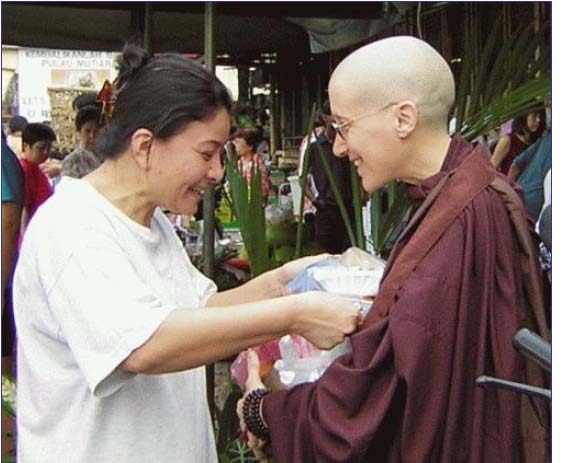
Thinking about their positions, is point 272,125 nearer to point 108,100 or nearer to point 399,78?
→ point 108,100

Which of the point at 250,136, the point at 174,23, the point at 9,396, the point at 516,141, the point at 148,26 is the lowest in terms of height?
the point at 9,396

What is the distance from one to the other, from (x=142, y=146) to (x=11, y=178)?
2739 mm

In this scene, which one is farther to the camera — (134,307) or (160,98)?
(160,98)

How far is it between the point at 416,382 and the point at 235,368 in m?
0.66

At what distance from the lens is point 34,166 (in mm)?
5609

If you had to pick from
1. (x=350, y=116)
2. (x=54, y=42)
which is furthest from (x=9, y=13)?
(x=350, y=116)

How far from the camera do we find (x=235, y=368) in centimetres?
229

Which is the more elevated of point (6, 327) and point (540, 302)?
point (540, 302)

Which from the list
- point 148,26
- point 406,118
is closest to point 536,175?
A: point 148,26

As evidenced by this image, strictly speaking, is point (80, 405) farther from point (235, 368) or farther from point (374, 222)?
point (374, 222)

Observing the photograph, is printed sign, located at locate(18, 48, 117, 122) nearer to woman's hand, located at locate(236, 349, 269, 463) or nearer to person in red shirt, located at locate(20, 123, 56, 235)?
person in red shirt, located at locate(20, 123, 56, 235)

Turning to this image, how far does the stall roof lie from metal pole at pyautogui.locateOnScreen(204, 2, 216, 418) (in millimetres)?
1024

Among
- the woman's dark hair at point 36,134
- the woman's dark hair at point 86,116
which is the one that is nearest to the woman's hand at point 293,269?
the woman's dark hair at point 86,116

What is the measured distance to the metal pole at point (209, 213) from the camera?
377cm
